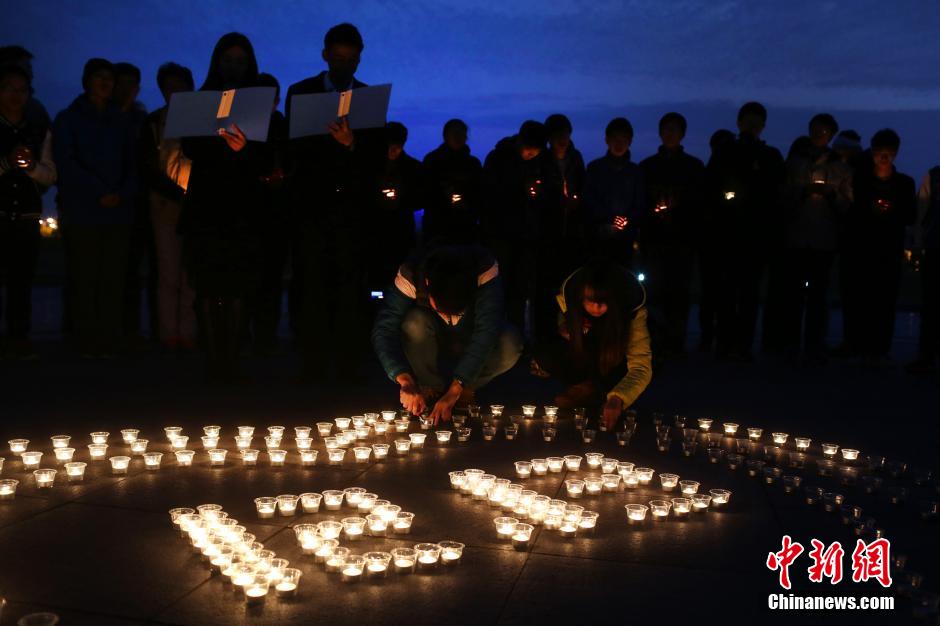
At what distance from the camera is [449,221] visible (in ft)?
25.5

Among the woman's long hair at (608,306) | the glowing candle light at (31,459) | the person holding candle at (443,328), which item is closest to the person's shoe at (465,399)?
the person holding candle at (443,328)

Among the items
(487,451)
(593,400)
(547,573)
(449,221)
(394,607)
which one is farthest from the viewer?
(449,221)

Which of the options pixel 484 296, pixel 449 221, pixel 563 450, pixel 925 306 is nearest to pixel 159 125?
pixel 449 221

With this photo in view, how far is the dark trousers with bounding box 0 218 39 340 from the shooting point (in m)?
6.93

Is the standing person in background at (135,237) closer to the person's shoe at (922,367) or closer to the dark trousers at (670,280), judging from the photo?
the dark trousers at (670,280)

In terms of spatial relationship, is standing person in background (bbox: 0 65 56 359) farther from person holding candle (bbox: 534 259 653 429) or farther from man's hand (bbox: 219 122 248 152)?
person holding candle (bbox: 534 259 653 429)

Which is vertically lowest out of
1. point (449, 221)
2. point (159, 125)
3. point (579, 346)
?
point (579, 346)

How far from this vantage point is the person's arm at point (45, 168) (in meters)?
6.93

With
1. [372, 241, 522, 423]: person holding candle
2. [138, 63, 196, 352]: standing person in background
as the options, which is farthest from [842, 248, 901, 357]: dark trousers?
[138, 63, 196, 352]: standing person in background

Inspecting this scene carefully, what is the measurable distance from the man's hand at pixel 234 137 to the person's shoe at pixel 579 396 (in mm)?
2731

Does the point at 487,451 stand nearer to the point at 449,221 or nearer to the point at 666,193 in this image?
the point at 449,221

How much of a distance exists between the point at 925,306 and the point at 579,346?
14.2ft

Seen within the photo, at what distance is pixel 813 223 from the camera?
8234 mm

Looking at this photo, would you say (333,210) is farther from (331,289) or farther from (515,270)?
(515,270)
